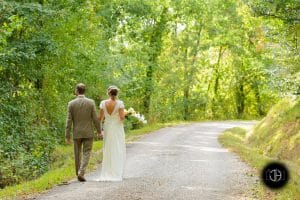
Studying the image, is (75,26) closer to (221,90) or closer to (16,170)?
(16,170)

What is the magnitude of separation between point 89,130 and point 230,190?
355cm

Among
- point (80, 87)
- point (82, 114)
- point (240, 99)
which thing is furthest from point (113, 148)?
point (240, 99)

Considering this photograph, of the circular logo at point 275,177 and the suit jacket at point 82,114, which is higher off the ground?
the suit jacket at point 82,114

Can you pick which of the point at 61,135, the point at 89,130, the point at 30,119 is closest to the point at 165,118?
the point at 61,135

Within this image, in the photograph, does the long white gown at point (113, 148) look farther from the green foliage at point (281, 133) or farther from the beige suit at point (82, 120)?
the green foliage at point (281, 133)

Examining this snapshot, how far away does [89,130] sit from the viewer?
1273cm

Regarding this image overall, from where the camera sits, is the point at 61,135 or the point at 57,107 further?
the point at 61,135

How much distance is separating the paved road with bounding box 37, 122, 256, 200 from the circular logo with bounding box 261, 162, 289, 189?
1.22 feet

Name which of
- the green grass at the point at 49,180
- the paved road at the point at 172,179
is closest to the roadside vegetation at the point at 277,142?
the paved road at the point at 172,179

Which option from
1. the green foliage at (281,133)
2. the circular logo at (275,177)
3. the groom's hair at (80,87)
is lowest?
the circular logo at (275,177)

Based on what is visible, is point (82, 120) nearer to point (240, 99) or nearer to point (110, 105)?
point (110, 105)

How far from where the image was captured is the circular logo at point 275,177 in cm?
1245

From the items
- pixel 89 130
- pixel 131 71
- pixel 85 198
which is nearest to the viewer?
pixel 85 198

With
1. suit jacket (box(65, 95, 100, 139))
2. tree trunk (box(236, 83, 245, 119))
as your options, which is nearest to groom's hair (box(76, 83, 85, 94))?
suit jacket (box(65, 95, 100, 139))
